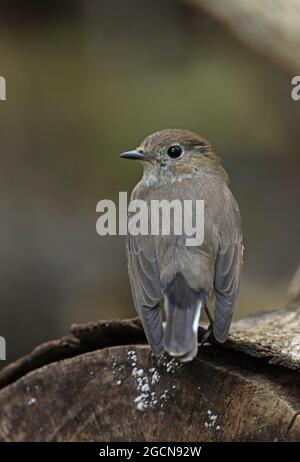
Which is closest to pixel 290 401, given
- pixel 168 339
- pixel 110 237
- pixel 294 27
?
pixel 168 339

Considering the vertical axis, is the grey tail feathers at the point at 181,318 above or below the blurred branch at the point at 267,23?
below

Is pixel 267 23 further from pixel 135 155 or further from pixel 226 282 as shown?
pixel 226 282

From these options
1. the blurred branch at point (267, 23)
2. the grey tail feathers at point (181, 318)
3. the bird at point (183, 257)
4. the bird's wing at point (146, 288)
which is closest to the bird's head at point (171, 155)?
the bird at point (183, 257)

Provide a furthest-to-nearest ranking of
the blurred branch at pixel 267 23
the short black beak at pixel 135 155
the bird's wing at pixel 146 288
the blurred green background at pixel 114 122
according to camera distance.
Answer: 1. the blurred green background at pixel 114 122
2. the blurred branch at pixel 267 23
3. the short black beak at pixel 135 155
4. the bird's wing at pixel 146 288

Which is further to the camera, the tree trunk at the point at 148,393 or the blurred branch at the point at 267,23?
the blurred branch at the point at 267,23

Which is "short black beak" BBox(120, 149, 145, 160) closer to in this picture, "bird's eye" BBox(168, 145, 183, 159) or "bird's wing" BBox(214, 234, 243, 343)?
"bird's eye" BBox(168, 145, 183, 159)

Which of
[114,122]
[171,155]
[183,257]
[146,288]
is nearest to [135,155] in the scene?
[171,155]

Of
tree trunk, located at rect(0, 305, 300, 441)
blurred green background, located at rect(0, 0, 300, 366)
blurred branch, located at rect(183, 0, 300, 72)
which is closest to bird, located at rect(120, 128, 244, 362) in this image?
tree trunk, located at rect(0, 305, 300, 441)

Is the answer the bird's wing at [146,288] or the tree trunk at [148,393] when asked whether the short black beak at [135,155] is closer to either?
the bird's wing at [146,288]
